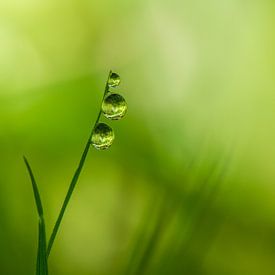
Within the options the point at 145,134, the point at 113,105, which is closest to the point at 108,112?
the point at 113,105

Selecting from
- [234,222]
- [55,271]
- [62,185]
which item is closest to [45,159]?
[62,185]

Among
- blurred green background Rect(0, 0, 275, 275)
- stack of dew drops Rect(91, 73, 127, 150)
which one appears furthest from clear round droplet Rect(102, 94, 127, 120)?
blurred green background Rect(0, 0, 275, 275)

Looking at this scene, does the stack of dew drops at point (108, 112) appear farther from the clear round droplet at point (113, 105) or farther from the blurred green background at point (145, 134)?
the blurred green background at point (145, 134)

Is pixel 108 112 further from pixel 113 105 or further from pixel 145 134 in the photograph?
pixel 145 134

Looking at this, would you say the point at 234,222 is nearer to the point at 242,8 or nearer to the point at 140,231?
the point at 140,231

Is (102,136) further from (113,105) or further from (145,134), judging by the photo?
(145,134)

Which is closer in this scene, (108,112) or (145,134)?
(108,112)

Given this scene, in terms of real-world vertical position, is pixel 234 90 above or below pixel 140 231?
above

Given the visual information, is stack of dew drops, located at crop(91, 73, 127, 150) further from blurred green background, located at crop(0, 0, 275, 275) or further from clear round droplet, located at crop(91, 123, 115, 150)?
blurred green background, located at crop(0, 0, 275, 275)
